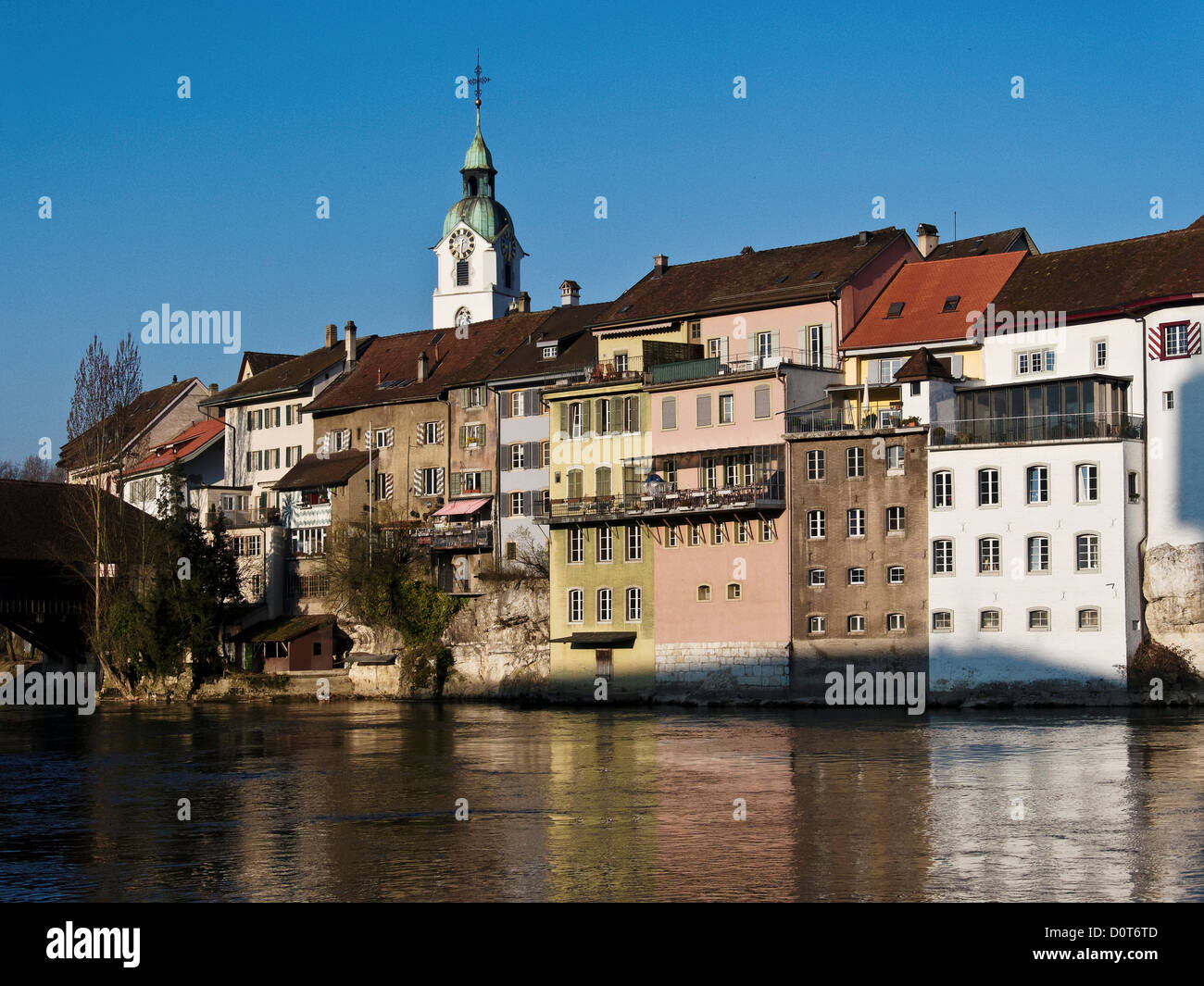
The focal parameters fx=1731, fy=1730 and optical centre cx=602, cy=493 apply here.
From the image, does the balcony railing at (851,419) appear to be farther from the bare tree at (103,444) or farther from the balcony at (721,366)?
the bare tree at (103,444)

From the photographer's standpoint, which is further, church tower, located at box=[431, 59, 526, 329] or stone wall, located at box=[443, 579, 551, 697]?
church tower, located at box=[431, 59, 526, 329]

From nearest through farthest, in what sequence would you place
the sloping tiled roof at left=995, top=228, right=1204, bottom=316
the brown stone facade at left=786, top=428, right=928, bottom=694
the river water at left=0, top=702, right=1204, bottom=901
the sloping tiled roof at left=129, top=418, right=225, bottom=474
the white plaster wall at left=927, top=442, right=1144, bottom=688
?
the river water at left=0, top=702, right=1204, bottom=901
the white plaster wall at left=927, top=442, right=1144, bottom=688
the sloping tiled roof at left=995, top=228, right=1204, bottom=316
the brown stone facade at left=786, top=428, right=928, bottom=694
the sloping tiled roof at left=129, top=418, right=225, bottom=474

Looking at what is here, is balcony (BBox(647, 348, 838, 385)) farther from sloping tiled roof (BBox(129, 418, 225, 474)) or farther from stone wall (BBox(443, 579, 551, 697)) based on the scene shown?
sloping tiled roof (BBox(129, 418, 225, 474))

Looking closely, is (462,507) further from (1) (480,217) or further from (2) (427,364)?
(1) (480,217)

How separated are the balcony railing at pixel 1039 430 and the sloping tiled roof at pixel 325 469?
36.6 meters

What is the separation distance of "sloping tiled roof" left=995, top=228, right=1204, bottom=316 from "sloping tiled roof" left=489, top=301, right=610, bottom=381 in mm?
21687

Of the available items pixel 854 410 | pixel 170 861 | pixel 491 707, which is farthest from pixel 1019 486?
pixel 170 861

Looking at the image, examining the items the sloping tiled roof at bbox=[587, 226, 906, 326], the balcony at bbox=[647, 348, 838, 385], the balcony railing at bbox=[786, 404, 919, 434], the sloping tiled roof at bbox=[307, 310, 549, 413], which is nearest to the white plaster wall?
the balcony railing at bbox=[786, 404, 919, 434]

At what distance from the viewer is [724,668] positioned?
2778 inches

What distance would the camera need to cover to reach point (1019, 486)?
209ft

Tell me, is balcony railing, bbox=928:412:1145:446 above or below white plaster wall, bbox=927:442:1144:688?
above

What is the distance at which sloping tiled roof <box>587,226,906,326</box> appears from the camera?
75.0 metres

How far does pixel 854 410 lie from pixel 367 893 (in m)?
45.2
